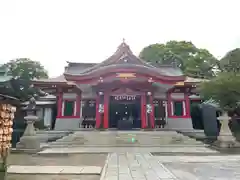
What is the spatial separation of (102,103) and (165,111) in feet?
20.4

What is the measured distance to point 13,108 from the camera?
5.32 meters

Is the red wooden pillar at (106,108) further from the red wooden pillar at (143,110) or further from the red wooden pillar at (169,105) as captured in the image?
the red wooden pillar at (169,105)

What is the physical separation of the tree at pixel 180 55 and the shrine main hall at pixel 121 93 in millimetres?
17821

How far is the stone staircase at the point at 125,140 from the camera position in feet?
45.9

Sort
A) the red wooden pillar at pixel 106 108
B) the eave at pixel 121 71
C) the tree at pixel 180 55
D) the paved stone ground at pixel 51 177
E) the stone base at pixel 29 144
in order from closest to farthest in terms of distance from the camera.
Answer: the paved stone ground at pixel 51 177 → the stone base at pixel 29 144 → the eave at pixel 121 71 → the red wooden pillar at pixel 106 108 → the tree at pixel 180 55

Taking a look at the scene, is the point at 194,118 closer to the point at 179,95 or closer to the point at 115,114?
the point at 179,95

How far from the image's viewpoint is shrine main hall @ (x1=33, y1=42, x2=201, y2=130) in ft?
59.7

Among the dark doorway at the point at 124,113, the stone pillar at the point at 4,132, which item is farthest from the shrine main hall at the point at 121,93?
the stone pillar at the point at 4,132

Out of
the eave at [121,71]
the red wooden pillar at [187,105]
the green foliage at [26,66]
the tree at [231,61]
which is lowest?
the red wooden pillar at [187,105]

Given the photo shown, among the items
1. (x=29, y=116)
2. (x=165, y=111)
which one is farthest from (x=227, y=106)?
(x=29, y=116)

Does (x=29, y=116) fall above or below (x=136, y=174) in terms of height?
above

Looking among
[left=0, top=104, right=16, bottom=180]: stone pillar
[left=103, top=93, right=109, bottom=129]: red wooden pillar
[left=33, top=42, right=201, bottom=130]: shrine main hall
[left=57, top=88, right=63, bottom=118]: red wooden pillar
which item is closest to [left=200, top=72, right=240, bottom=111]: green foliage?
[left=33, top=42, right=201, bottom=130]: shrine main hall

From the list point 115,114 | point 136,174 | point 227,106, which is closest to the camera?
point 136,174

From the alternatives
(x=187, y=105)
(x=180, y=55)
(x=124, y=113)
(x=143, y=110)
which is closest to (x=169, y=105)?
(x=187, y=105)
